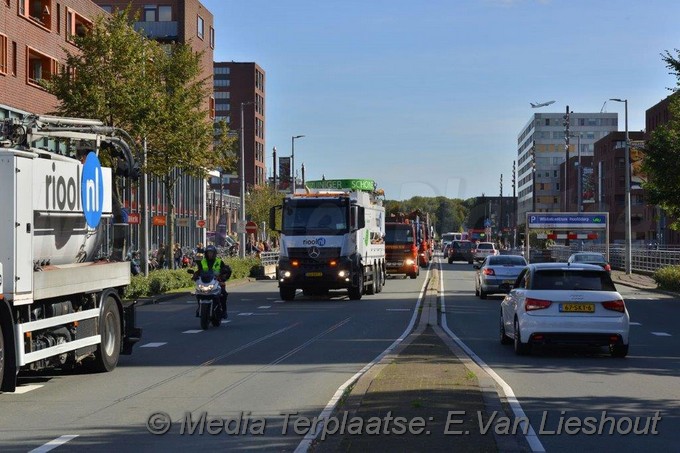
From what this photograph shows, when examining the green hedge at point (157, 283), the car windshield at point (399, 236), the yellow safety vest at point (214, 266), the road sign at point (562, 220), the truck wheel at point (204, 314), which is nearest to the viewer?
the truck wheel at point (204, 314)

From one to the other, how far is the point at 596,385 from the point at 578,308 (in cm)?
371

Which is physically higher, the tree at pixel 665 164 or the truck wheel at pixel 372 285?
the tree at pixel 665 164

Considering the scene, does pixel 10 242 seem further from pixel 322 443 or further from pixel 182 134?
pixel 182 134

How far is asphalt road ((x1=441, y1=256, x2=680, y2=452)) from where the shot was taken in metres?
9.86

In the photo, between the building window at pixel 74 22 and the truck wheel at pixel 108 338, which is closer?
the truck wheel at pixel 108 338

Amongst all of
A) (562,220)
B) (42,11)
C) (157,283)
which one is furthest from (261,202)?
(157,283)

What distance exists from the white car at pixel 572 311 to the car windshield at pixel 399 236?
118 ft

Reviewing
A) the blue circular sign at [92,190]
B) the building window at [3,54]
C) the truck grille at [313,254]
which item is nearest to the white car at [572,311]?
the blue circular sign at [92,190]

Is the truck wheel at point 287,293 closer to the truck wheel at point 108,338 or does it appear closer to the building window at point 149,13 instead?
the truck wheel at point 108,338

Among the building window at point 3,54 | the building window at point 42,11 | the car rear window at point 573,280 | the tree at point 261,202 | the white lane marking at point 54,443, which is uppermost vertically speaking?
the building window at point 42,11

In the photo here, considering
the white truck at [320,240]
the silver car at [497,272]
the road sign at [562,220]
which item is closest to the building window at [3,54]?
the white truck at [320,240]

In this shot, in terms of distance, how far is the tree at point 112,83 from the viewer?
3691 cm

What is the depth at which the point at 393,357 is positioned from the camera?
53.1 feet

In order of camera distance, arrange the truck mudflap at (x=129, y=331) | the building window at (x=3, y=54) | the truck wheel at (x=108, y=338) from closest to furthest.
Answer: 1. the truck wheel at (x=108, y=338)
2. the truck mudflap at (x=129, y=331)
3. the building window at (x=3, y=54)
